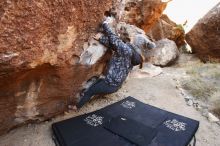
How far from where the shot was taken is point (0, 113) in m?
2.99

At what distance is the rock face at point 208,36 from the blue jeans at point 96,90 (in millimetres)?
4037

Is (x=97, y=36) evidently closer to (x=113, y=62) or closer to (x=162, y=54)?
(x=113, y=62)

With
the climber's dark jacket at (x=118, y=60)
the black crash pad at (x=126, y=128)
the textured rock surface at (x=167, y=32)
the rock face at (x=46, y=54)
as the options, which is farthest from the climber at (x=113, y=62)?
the textured rock surface at (x=167, y=32)

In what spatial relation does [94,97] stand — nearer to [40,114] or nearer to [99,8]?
[40,114]

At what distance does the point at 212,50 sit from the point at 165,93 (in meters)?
3.04

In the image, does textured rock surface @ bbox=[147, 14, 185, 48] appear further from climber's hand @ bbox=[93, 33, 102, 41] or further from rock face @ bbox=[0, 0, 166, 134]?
climber's hand @ bbox=[93, 33, 102, 41]

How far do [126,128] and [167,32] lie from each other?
630 centimetres

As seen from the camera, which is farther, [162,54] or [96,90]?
[162,54]

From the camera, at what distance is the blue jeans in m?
3.75

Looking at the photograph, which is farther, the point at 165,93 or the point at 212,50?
the point at 212,50

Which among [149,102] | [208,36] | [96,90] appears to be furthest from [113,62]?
[208,36]

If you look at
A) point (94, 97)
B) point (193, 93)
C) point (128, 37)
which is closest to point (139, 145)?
→ point (94, 97)

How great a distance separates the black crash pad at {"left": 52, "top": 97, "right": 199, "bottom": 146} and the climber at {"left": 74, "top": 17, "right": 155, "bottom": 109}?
0.29 m

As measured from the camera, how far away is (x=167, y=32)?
8922 millimetres
